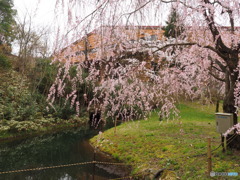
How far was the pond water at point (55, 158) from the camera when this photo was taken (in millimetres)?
5133

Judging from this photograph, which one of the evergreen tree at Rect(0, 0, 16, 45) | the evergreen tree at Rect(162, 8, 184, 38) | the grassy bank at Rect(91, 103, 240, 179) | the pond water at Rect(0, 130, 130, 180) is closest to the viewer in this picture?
the evergreen tree at Rect(162, 8, 184, 38)

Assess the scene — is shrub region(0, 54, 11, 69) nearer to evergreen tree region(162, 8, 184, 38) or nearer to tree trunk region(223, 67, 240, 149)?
evergreen tree region(162, 8, 184, 38)

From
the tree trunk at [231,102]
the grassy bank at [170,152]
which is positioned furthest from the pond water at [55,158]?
the tree trunk at [231,102]

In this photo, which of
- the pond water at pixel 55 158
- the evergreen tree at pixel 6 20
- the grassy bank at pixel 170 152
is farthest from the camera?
the evergreen tree at pixel 6 20

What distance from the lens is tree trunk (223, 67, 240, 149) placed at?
420 cm

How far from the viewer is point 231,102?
4383mm

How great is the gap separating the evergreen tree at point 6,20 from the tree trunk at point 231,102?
1697 cm

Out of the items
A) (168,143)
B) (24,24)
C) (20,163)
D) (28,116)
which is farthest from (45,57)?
(168,143)

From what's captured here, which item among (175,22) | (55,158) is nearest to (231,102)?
(175,22)

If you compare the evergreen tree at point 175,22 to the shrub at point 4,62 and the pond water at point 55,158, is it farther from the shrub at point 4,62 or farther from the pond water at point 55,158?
the shrub at point 4,62

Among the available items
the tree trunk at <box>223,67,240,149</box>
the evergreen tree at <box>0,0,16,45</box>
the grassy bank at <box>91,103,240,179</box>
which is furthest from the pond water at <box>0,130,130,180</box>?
the evergreen tree at <box>0,0,16,45</box>

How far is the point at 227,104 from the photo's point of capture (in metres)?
4.45

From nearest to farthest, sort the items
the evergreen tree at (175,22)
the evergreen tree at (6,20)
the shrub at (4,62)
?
the evergreen tree at (175,22) → the shrub at (4,62) → the evergreen tree at (6,20)

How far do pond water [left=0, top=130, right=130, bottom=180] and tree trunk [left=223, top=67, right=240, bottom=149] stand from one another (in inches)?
107
